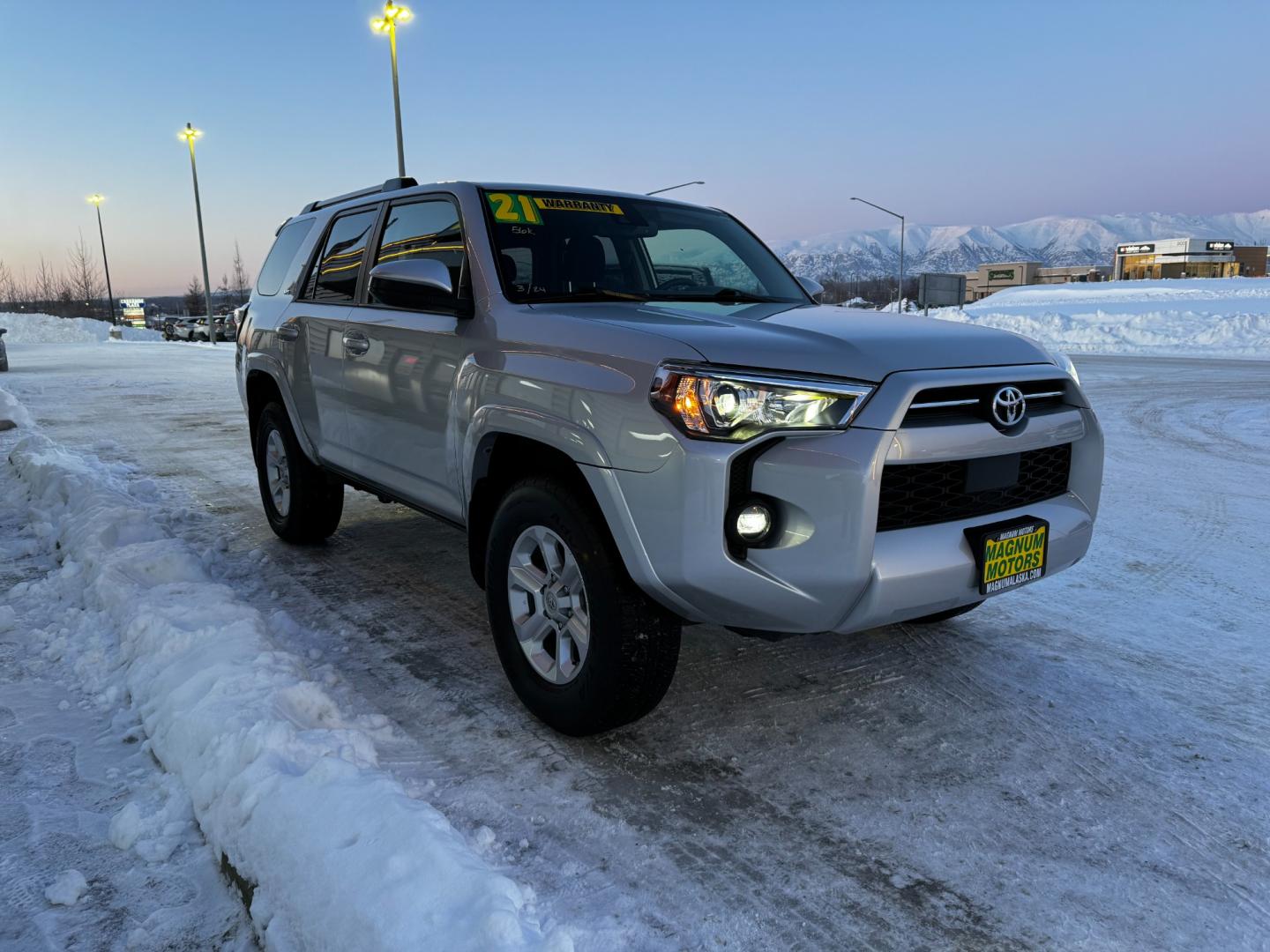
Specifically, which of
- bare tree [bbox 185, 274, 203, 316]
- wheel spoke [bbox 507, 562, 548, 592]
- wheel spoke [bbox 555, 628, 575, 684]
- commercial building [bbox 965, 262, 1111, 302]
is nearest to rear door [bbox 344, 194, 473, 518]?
wheel spoke [bbox 507, 562, 548, 592]

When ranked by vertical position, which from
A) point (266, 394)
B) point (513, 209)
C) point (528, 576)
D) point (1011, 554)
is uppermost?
point (513, 209)

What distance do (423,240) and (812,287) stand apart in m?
1.93

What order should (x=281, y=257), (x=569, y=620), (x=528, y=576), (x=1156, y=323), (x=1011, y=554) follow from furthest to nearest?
(x=1156, y=323) → (x=281, y=257) → (x=528, y=576) → (x=569, y=620) → (x=1011, y=554)

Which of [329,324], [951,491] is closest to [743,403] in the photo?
[951,491]

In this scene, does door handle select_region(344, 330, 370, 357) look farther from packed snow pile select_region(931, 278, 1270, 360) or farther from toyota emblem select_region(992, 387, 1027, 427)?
packed snow pile select_region(931, 278, 1270, 360)

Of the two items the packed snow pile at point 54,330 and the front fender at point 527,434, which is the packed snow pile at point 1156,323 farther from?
the packed snow pile at point 54,330

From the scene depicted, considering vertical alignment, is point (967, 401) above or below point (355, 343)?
below

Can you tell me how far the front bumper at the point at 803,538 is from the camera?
2488mm

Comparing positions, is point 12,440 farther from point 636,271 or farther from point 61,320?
point 61,320

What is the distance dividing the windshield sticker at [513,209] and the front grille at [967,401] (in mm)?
1841

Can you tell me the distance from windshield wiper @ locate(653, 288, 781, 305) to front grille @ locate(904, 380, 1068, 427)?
1.16 meters

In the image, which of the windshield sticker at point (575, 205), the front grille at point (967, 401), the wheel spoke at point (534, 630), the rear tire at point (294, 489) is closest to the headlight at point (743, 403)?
the front grille at point (967, 401)

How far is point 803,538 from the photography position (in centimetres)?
252

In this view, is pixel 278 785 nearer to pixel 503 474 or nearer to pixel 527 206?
pixel 503 474
